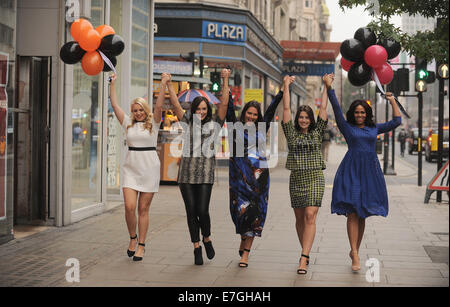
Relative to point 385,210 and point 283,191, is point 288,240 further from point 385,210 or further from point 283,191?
point 283,191

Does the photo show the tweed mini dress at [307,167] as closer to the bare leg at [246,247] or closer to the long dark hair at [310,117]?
the long dark hair at [310,117]

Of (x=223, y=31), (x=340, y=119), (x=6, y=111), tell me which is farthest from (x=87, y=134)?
(x=223, y=31)

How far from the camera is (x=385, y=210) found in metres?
6.96

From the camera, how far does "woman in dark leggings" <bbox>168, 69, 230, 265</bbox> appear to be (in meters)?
7.06

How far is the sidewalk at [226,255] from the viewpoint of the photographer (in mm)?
6344

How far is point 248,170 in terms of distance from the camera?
7000mm

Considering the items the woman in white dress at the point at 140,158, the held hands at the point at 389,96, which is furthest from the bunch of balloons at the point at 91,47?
the held hands at the point at 389,96

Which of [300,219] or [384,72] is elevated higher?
[384,72]

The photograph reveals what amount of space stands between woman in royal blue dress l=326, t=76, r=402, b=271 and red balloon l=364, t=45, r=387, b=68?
1.43 ft

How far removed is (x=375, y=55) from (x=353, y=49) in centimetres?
25

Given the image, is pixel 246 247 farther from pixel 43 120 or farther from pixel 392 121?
pixel 43 120

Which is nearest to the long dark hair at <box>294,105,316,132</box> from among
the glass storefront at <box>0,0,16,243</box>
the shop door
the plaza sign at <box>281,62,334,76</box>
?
the glass storefront at <box>0,0,16,243</box>

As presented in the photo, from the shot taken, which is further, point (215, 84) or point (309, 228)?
point (215, 84)
